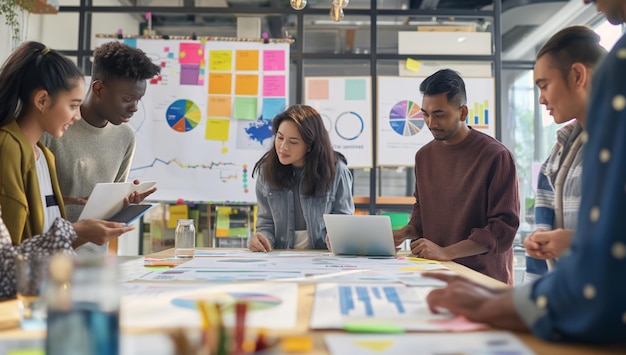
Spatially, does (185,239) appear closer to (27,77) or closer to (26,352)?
(27,77)

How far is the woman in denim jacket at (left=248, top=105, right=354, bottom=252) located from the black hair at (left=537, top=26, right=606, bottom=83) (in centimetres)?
118

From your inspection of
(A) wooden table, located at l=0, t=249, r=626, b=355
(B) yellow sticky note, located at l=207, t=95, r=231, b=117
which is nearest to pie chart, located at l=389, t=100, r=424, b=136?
(B) yellow sticky note, located at l=207, t=95, r=231, b=117

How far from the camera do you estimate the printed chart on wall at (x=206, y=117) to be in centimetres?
405

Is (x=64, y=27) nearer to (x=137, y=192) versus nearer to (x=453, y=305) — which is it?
(x=137, y=192)

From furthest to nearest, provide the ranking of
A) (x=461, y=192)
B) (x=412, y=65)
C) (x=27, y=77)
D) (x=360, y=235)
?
(x=412, y=65) < (x=461, y=192) < (x=360, y=235) < (x=27, y=77)

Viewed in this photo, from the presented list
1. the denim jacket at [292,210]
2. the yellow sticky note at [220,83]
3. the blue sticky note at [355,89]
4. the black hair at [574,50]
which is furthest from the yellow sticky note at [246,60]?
the black hair at [574,50]

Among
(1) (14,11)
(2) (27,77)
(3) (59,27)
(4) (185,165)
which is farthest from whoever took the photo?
(3) (59,27)

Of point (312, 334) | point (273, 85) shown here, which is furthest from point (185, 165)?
point (312, 334)

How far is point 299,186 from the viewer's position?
2.51 meters

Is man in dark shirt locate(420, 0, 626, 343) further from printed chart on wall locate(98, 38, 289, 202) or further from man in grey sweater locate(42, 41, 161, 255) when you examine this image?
printed chart on wall locate(98, 38, 289, 202)

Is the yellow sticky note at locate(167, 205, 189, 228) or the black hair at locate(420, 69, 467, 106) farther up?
the black hair at locate(420, 69, 467, 106)

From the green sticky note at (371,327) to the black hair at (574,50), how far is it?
1.07 metres

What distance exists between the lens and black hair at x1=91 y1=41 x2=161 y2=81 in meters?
2.27

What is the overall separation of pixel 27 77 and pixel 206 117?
2.56m
